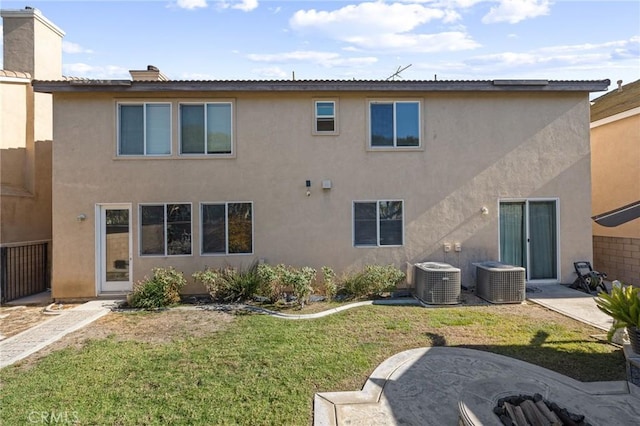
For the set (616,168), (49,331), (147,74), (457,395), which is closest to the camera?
(457,395)

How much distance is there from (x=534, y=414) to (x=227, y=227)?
Result: 7.93 m

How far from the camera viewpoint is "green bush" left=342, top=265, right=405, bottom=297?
345 inches

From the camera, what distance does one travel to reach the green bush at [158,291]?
830cm

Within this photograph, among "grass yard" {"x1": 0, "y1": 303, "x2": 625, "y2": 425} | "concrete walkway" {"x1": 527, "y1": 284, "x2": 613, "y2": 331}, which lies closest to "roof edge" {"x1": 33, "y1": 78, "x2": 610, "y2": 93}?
"concrete walkway" {"x1": 527, "y1": 284, "x2": 613, "y2": 331}

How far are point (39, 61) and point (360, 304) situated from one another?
13027mm

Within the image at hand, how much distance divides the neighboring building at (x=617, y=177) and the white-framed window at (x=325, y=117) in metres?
9.39

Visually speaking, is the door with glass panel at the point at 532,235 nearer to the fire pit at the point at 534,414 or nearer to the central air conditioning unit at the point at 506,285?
the central air conditioning unit at the point at 506,285

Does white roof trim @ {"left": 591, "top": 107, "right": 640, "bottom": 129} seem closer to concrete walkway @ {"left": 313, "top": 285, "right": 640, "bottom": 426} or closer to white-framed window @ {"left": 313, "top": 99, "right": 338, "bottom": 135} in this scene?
concrete walkway @ {"left": 313, "top": 285, "right": 640, "bottom": 426}

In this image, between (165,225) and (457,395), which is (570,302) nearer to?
(457,395)

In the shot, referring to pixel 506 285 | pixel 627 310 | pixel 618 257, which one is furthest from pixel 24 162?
pixel 618 257

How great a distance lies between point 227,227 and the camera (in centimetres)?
933

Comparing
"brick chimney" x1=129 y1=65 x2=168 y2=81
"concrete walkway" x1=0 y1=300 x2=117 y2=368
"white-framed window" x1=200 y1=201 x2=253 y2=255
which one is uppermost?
"brick chimney" x1=129 y1=65 x2=168 y2=81

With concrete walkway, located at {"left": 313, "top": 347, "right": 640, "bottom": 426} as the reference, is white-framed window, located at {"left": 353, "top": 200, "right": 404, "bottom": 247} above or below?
above

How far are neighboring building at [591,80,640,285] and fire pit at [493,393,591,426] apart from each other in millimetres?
9428
